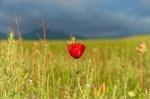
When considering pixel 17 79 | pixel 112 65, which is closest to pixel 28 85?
pixel 17 79

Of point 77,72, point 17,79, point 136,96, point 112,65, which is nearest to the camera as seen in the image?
point 77,72

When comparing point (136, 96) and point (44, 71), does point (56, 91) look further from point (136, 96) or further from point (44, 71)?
point (136, 96)

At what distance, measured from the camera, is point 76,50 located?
174 inches

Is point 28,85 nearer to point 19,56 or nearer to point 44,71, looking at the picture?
point 44,71

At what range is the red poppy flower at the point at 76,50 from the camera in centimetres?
439

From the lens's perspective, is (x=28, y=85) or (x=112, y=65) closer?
(x=28, y=85)

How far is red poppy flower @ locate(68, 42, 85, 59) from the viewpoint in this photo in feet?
14.4

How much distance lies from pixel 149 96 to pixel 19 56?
273 cm

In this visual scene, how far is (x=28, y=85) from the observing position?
5.60 meters

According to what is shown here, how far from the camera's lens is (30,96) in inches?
207

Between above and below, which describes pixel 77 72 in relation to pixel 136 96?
above

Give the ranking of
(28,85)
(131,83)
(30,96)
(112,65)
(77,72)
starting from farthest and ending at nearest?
(112,65) < (131,83) < (28,85) < (30,96) < (77,72)

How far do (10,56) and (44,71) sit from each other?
0.68 meters

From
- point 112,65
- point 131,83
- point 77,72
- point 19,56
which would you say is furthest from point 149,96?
point 112,65
